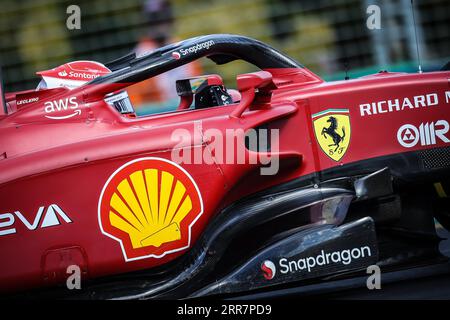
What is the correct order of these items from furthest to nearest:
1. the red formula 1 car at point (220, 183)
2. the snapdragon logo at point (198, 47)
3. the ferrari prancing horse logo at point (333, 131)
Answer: the snapdragon logo at point (198, 47)
the ferrari prancing horse logo at point (333, 131)
the red formula 1 car at point (220, 183)

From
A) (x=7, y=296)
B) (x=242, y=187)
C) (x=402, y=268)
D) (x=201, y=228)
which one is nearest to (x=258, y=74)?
(x=242, y=187)

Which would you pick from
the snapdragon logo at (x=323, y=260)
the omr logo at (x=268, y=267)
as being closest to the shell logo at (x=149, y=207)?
the omr logo at (x=268, y=267)

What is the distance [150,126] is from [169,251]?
2.32 feet

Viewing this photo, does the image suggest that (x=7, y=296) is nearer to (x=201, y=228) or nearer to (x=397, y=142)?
(x=201, y=228)

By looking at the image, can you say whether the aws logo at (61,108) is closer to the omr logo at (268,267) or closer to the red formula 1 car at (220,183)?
the red formula 1 car at (220,183)

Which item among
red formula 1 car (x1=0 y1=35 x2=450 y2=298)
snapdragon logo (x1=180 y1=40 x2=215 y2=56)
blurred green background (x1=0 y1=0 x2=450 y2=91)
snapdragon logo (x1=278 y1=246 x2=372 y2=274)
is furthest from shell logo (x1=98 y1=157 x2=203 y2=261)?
blurred green background (x1=0 y1=0 x2=450 y2=91)

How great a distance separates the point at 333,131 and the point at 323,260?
742mm

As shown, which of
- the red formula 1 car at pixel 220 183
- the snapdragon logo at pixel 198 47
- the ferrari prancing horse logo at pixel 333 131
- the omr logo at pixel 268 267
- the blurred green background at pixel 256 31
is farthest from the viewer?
the blurred green background at pixel 256 31

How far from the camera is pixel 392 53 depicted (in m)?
7.93

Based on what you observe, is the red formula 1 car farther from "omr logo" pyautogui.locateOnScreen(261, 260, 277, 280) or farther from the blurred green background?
the blurred green background


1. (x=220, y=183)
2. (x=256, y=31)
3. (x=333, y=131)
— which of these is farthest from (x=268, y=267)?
(x=256, y=31)

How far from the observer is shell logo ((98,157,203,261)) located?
13.6 feet

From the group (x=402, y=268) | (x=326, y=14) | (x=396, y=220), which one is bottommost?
(x=402, y=268)

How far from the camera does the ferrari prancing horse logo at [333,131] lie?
448 centimetres
